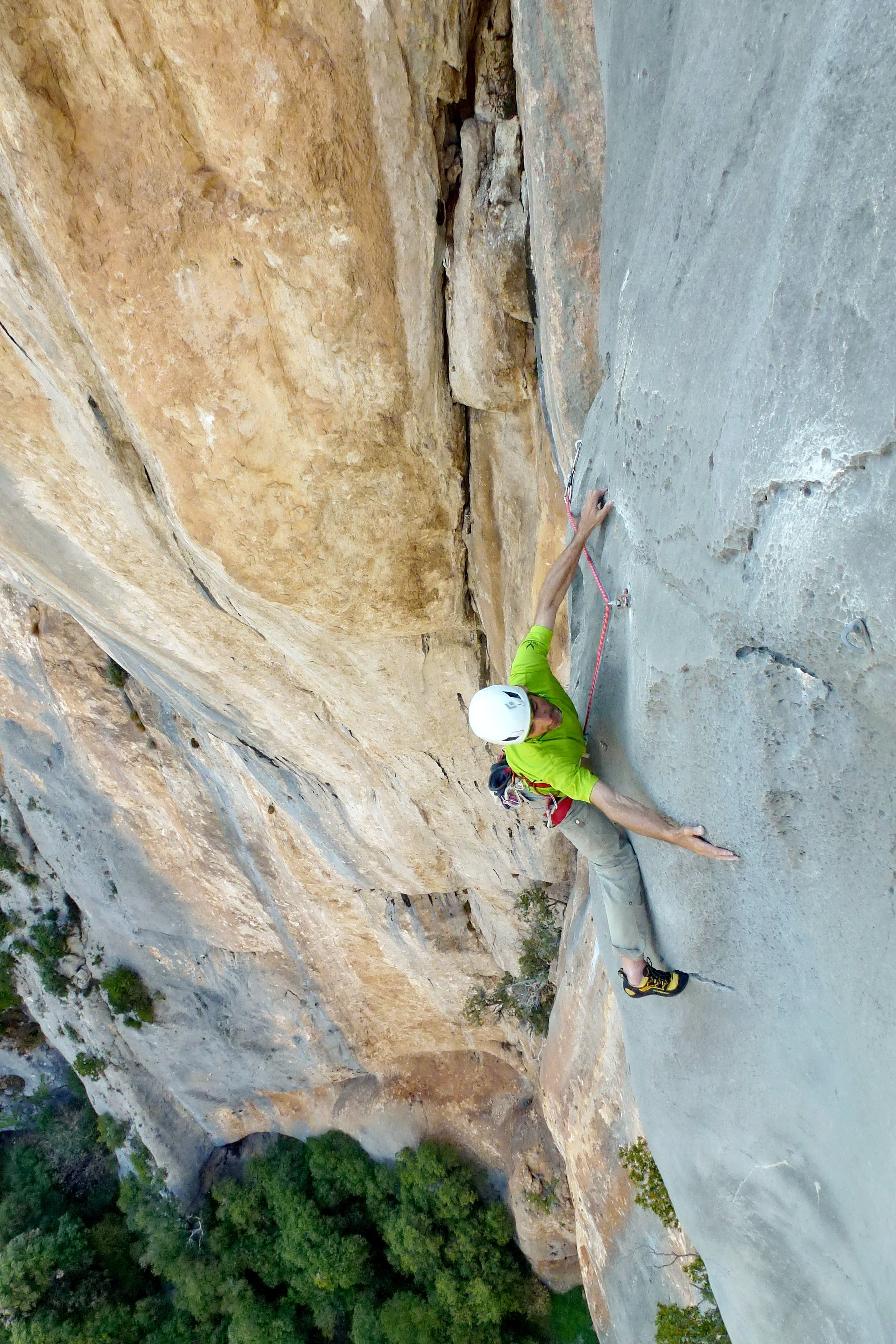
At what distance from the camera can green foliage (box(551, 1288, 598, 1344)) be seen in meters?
11.2

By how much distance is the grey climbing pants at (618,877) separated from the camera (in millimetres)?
3561

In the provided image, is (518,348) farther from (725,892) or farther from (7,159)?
(725,892)

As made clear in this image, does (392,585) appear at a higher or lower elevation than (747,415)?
lower

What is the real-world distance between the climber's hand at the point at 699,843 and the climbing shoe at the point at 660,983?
0.92 metres

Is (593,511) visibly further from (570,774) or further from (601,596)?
(570,774)

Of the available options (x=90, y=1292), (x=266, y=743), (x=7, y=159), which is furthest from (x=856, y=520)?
(x=90, y=1292)

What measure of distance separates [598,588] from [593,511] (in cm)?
37

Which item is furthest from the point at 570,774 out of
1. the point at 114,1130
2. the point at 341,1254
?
the point at 114,1130

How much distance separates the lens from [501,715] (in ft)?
10.2

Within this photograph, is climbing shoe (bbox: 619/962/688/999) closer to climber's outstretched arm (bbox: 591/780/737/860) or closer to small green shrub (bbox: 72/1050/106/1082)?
climber's outstretched arm (bbox: 591/780/737/860)

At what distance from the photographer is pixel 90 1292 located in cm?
1334

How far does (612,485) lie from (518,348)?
1422 millimetres

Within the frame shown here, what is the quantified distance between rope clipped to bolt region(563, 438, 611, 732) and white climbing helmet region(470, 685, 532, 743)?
0.54m

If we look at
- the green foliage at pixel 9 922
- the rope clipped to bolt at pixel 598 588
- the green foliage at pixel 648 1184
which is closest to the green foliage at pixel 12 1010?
the green foliage at pixel 9 922
